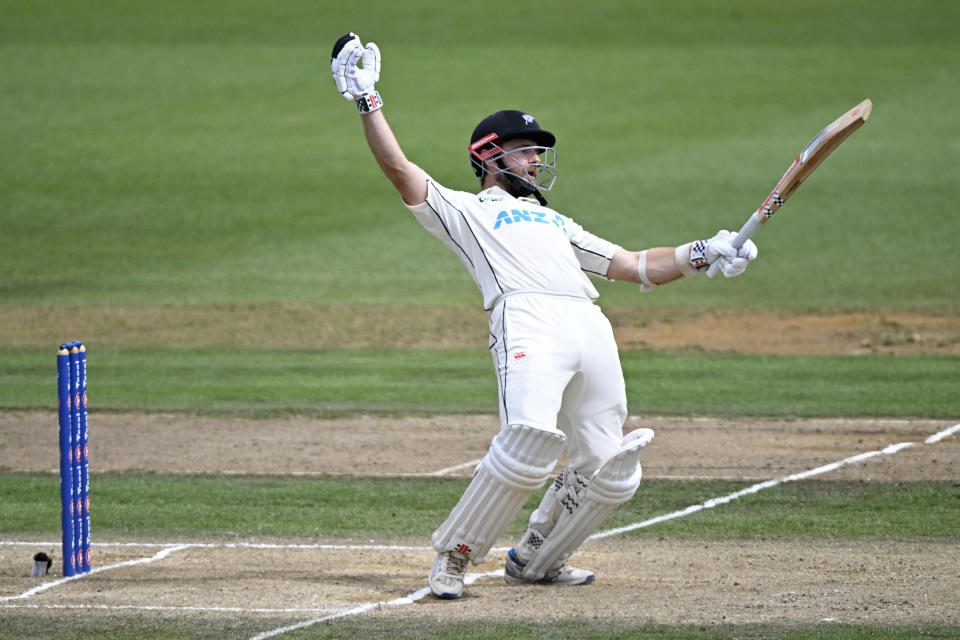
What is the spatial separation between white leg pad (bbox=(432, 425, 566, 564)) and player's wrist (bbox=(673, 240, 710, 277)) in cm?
124

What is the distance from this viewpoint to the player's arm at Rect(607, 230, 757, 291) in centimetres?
723

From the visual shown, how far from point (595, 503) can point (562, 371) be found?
71cm

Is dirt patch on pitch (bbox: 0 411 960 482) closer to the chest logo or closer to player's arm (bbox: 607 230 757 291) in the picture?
player's arm (bbox: 607 230 757 291)

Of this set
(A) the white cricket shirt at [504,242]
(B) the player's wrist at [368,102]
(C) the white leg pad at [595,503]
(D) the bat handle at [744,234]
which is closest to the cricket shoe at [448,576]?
(C) the white leg pad at [595,503]

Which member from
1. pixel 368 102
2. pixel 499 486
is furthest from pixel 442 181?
pixel 499 486

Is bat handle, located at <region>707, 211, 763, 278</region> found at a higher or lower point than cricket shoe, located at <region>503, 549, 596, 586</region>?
higher

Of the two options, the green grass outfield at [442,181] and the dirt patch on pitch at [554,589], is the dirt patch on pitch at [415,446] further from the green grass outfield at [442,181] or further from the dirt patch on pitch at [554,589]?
the green grass outfield at [442,181]

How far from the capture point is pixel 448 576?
7070 mm

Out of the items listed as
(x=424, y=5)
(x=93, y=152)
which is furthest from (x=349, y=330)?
(x=424, y=5)

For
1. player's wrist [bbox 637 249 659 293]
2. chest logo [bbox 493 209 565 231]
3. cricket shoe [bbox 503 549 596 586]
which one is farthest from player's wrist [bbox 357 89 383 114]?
cricket shoe [bbox 503 549 596 586]

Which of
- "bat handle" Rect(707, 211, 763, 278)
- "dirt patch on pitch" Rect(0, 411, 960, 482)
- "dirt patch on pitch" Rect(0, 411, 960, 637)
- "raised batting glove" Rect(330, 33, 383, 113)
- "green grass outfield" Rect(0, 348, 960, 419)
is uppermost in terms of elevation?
"raised batting glove" Rect(330, 33, 383, 113)

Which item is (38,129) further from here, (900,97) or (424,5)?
(900,97)

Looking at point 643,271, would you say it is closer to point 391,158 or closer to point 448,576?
point 391,158

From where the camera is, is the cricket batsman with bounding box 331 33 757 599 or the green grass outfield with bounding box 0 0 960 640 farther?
the green grass outfield with bounding box 0 0 960 640
